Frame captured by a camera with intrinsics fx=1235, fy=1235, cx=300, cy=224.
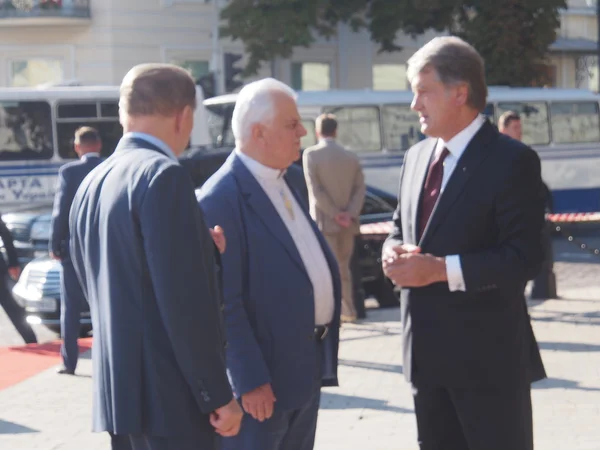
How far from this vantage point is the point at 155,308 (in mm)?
3477

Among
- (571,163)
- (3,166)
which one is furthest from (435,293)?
(571,163)

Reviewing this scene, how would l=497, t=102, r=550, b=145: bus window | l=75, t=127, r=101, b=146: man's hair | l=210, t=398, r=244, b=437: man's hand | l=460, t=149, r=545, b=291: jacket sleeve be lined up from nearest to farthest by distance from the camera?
l=210, t=398, r=244, b=437: man's hand, l=460, t=149, r=545, b=291: jacket sleeve, l=75, t=127, r=101, b=146: man's hair, l=497, t=102, r=550, b=145: bus window

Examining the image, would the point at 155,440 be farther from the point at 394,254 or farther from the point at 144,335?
the point at 394,254

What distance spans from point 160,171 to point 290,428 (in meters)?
1.34

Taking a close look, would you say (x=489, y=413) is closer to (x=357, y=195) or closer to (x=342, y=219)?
(x=342, y=219)

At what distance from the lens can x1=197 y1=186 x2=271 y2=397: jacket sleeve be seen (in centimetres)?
407

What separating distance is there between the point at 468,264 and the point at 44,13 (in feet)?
103

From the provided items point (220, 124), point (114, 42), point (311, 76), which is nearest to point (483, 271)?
point (220, 124)

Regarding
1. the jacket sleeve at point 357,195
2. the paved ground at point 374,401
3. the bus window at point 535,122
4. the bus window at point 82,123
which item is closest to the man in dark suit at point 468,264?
the paved ground at point 374,401

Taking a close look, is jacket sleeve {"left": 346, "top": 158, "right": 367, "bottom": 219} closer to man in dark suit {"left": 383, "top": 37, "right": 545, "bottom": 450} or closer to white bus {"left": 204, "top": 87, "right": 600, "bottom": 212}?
man in dark suit {"left": 383, "top": 37, "right": 545, "bottom": 450}

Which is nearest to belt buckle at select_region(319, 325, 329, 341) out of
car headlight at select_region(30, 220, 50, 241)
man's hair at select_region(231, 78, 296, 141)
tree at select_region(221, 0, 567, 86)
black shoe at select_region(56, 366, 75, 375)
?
man's hair at select_region(231, 78, 296, 141)

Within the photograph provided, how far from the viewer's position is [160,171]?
341 cm

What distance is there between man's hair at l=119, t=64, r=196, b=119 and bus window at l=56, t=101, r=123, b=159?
19.9 m

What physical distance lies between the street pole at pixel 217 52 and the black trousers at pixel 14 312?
22.4m
